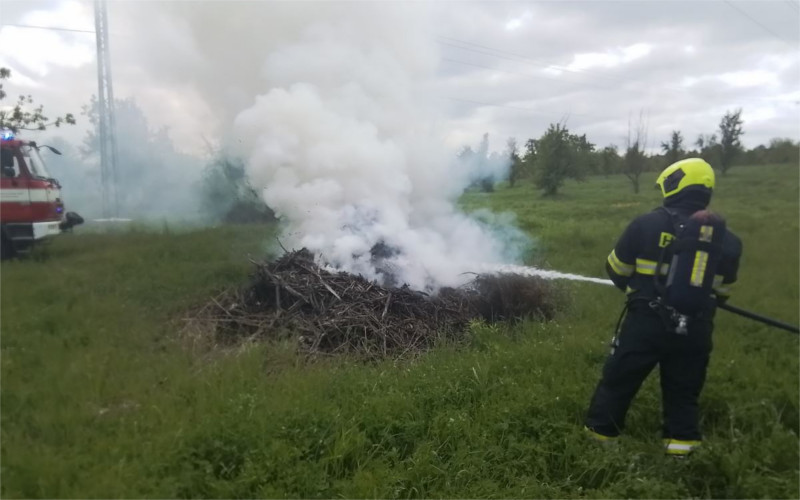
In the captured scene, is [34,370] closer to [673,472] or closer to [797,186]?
[673,472]

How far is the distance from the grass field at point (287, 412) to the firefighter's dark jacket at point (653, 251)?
1234 mm

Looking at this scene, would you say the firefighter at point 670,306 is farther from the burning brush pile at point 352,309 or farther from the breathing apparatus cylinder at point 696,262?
the burning brush pile at point 352,309

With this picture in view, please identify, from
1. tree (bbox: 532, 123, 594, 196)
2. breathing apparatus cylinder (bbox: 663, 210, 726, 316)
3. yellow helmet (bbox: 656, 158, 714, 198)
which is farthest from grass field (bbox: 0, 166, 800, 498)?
tree (bbox: 532, 123, 594, 196)

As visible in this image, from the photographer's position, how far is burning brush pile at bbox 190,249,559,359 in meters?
5.59

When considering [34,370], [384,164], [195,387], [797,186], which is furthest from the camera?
[797,186]

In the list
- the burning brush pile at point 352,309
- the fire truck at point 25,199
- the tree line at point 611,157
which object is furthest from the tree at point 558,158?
the fire truck at point 25,199

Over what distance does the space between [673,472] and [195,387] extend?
360cm

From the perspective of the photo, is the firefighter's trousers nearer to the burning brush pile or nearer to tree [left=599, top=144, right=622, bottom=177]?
the burning brush pile

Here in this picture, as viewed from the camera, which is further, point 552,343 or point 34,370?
point 552,343

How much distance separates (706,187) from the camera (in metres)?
4.05

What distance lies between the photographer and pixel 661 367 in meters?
4.16

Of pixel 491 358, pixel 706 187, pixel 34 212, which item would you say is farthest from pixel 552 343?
pixel 34 212

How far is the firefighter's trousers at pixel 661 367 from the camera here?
3947 mm

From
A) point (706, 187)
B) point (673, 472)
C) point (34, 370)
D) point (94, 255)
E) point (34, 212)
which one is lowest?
point (673, 472)
